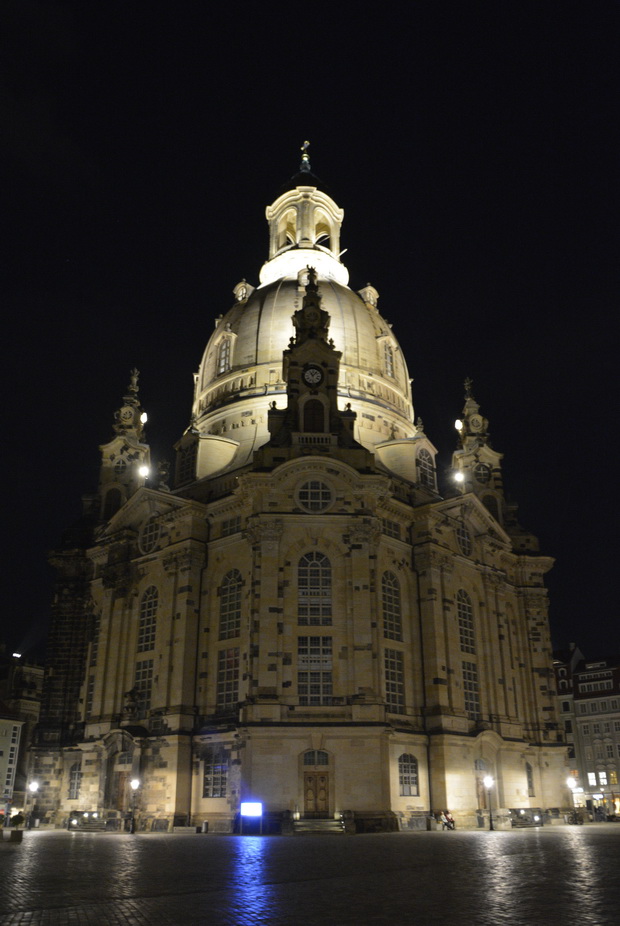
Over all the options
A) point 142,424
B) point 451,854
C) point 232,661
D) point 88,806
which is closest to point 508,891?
point 451,854

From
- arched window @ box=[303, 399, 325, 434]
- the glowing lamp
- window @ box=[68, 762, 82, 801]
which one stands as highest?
arched window @ box=[303, 399, 325, 434]

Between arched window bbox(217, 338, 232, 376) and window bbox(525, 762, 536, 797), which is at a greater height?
arched window bbox(217, 338, 232, 376)

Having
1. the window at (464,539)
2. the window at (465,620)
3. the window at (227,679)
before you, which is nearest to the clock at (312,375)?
the window at (464,539)

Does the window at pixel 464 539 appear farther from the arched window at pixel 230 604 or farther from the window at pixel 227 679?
the window at pixel 227 679

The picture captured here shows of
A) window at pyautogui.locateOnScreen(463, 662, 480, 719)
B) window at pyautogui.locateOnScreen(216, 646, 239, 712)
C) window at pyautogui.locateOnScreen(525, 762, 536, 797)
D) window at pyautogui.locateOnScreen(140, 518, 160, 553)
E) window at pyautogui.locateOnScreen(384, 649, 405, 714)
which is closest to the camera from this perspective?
window at pyautogui.locateOnScreen(216, 646, 239, 712)

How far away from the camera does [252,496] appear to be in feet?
172

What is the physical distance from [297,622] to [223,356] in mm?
31949

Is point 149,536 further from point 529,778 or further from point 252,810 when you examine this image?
point 529,778

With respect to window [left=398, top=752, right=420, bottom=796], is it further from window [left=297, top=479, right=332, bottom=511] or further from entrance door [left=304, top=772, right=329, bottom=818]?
window [left=297, top=479, right=332, bottom=511]

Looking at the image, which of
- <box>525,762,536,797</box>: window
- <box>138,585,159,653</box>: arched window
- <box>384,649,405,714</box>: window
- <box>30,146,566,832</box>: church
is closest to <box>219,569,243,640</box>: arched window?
<box>30,146,566,832</box>: church

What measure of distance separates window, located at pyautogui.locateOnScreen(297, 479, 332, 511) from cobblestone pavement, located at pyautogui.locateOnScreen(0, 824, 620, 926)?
2473cm

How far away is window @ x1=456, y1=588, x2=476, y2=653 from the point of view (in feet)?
194

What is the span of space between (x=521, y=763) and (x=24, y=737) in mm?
62813

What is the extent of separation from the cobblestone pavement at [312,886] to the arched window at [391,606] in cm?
2350
